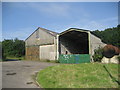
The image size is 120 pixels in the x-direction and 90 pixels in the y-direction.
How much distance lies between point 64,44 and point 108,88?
19.8 metres

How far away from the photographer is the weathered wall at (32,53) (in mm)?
28056

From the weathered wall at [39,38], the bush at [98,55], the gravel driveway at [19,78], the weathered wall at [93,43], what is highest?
the weathered wall at [39,38]

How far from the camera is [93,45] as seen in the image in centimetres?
2059

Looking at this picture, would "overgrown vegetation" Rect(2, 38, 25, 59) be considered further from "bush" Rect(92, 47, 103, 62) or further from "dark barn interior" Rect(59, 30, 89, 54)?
"bush" Rect(92, 47, 103, 62)

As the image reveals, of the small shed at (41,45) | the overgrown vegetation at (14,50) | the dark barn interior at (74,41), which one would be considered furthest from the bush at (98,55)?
the overgrown vegetation at (14,50)

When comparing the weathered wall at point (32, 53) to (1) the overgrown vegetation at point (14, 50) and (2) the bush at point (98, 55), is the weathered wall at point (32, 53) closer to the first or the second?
(1) the overgrown vegetation at point (14, 50)

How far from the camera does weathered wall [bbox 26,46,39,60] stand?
28.1 m

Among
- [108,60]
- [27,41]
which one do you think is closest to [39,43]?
[27,41]

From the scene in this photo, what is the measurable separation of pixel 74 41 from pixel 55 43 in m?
7.76

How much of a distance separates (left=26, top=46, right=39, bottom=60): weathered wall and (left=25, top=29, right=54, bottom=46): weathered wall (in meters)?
1.14

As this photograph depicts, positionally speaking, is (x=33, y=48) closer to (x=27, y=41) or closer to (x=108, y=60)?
(x=27, y=41)

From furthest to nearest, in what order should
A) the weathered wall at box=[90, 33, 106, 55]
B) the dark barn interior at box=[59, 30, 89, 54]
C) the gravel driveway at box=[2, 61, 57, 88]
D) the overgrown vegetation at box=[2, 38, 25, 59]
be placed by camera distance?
the overgrown vegetation at box=[2, 38, 25, 59]
the dark barn interior at box=[59, 30, 89, 54]
the weathered wall at box=[90, 33, 106, 55]
the gravel driveway at box=[2, 61, 57, 88]

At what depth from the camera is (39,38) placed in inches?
1118

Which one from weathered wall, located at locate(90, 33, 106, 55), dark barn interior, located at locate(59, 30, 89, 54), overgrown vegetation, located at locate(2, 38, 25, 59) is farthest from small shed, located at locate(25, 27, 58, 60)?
overgrown vegetation, located at locate(2, 38, 25, 59)
